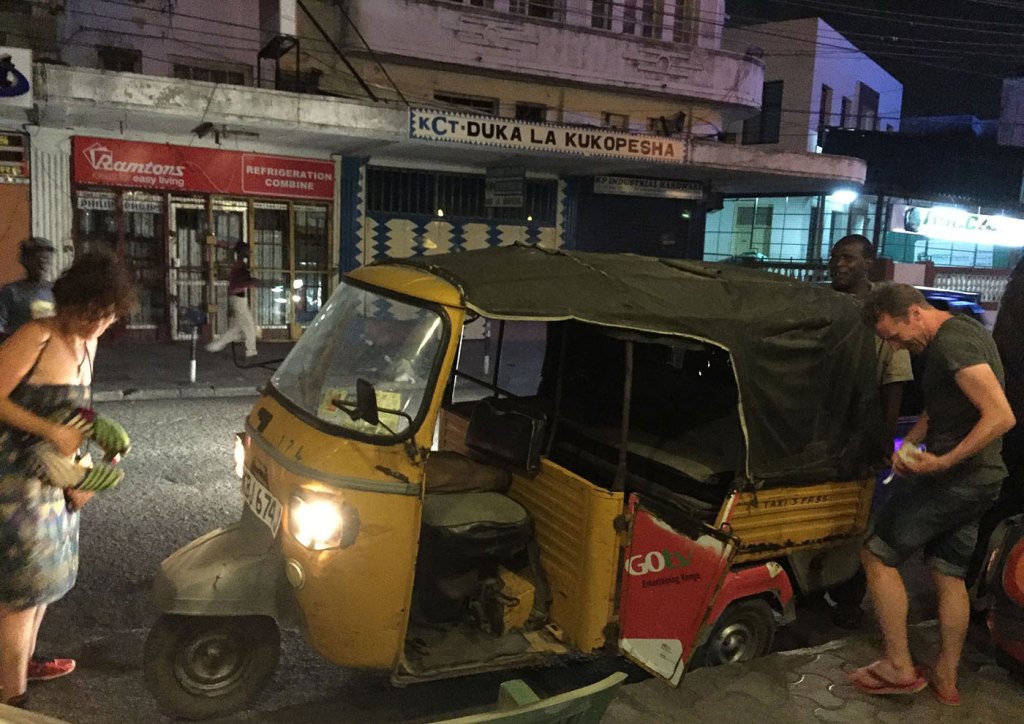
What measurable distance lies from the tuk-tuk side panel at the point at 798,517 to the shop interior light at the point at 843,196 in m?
18.1

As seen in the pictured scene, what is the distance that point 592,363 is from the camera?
557cm

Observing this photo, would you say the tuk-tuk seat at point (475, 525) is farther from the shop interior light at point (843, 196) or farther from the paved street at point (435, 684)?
the shop interior light at point (843, 196)

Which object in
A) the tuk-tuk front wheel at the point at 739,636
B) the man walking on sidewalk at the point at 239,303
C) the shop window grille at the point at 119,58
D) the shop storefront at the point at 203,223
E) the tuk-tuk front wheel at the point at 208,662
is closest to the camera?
the tuk-tuk front wheel at the point at 208,662

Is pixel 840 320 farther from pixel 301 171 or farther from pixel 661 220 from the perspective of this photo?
pixel 661 220

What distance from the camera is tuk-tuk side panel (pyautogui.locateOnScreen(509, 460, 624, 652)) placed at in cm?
380

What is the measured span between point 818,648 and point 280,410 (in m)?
A: 3.02

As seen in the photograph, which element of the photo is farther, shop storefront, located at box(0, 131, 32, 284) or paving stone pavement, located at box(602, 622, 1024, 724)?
shop storefront, located at box(0, 131, 32, 284)

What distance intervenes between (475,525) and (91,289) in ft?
6.13

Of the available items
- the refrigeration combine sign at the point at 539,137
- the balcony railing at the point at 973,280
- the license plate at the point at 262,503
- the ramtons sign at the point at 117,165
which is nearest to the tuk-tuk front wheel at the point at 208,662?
the license plate at the point at 262,503

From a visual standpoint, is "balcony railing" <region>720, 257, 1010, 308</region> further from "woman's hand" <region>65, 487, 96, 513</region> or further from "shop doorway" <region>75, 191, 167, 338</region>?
"woman's hand" <region>65, 487, 96, 513</region>

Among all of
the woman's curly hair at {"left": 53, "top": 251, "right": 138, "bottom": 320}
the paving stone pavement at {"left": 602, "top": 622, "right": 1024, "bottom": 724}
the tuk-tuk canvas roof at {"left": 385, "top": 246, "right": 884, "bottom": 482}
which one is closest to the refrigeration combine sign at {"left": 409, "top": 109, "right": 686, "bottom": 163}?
the tuk-tuk canvas roof at {"left": 385, "top": 246, "right": 884, "bottom": 482}

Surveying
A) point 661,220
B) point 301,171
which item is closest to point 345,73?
point 301,171

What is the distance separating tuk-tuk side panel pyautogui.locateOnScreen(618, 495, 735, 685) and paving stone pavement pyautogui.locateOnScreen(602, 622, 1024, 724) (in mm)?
192

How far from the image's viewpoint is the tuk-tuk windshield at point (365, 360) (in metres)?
3.62
